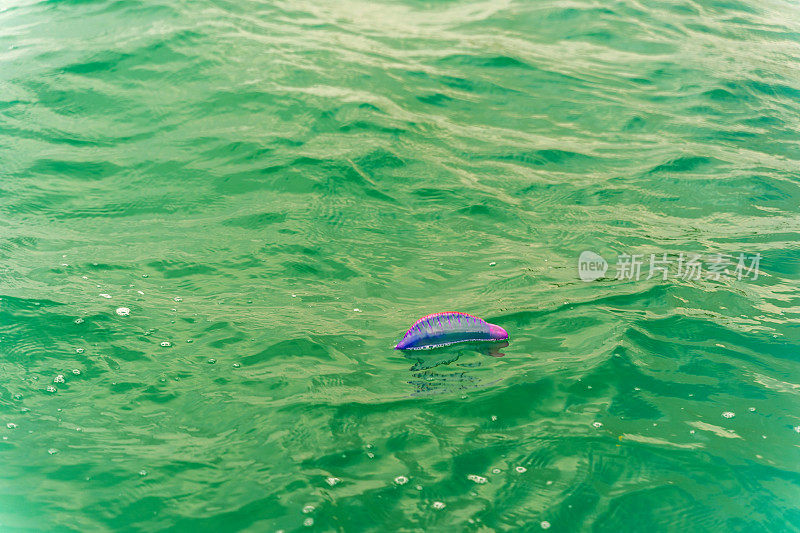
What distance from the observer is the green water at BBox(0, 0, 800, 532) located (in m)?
4.38

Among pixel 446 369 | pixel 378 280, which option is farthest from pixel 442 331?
pixel 378 280

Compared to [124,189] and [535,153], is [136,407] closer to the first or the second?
[124,189]

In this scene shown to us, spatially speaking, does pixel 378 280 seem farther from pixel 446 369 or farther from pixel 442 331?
pixel 446 369

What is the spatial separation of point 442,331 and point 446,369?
35cm

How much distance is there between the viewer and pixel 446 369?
214 inches

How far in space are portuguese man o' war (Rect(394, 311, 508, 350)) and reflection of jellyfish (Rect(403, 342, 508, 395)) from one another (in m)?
0.08

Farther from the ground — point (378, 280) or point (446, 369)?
point (378, 280)

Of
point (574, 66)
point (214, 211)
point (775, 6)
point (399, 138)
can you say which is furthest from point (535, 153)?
point (775, 6)

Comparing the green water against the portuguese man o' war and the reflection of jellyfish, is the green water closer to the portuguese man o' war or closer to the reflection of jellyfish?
the reflection of jellyfish

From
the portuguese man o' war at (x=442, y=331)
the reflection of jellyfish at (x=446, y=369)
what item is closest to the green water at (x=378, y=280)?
the reflection of jellyfish at (x=446, y=369)

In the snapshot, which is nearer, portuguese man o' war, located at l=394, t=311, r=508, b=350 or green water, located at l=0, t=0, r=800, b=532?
green water, located at l=0, t=0, r=800, b=532

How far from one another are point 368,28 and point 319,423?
11.5 meters

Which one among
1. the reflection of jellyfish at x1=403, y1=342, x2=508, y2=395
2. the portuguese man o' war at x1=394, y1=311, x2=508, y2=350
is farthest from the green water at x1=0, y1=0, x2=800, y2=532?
the portuguese man o' war at x1=394, y1=311, x2=508, y2=350

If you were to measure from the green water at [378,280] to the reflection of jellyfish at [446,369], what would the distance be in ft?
0.10
